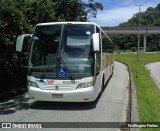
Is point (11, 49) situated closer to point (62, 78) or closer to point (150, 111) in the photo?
point (62, 78)

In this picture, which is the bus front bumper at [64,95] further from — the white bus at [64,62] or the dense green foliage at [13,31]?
the dense green foliage at [13,31]

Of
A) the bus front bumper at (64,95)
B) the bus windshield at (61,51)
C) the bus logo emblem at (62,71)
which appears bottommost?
the bus front bumper at (64,95)

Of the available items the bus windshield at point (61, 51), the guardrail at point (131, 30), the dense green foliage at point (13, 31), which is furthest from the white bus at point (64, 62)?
the guardrail at point (131, 30)

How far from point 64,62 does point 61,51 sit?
1.41 feet

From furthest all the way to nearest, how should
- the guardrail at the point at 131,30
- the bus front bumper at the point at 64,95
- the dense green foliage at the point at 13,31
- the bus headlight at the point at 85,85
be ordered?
1. the guardrail at the point at 131,30
2. the dense green foliage at the point at 13,31
3. the bus headlight at the point at 85,85
4. the bus front bumper at the point at 64,95

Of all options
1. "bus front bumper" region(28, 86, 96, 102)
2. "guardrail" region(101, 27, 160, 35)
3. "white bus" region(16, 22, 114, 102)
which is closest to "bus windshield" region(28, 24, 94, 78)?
"white bus" region(16, 22, 114, 102)

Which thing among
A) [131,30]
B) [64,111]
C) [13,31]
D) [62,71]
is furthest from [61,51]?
[131,30]

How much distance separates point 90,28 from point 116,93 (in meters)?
4.78

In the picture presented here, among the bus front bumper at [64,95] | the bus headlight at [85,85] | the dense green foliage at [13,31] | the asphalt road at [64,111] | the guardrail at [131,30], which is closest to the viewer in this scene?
the asphalt road at [64,111]

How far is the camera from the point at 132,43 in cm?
14938

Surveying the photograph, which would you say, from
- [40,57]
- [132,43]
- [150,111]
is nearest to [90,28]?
[40,57]

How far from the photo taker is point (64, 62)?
1216 centimetres

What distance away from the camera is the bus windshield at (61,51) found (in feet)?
39.9

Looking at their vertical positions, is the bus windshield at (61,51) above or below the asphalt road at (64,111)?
above
